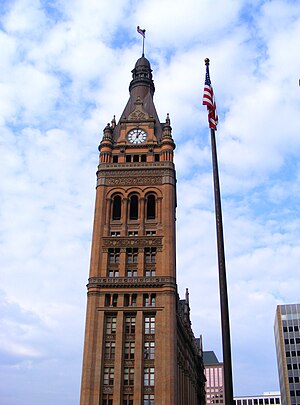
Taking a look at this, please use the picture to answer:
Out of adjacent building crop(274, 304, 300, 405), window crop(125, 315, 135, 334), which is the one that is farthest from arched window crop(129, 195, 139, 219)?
adjacent building crop(274, 304, 300, 405)

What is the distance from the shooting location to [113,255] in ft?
258

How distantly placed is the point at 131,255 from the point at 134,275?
133 inches

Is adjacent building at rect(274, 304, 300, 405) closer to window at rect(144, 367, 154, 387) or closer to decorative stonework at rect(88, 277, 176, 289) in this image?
decorative stonework at rect(88, 277, 176, 289)

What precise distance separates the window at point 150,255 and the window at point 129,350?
1268 cm

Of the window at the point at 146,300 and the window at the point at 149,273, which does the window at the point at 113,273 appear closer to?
the window at the point at 149,273

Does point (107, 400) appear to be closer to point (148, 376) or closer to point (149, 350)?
point (148, 376)

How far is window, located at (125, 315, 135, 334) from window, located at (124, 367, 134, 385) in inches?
205

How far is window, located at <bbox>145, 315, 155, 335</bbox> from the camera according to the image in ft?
237

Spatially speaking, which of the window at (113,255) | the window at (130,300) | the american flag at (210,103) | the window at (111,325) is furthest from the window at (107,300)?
the american flag at (210,103)

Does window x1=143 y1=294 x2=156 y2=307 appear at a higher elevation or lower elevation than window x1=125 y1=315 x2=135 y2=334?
higher

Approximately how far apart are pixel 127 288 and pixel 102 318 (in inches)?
225

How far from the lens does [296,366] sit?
127 meters

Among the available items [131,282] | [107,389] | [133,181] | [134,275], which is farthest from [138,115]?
[107,389]

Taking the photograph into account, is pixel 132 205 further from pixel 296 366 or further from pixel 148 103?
pixel 296 366
